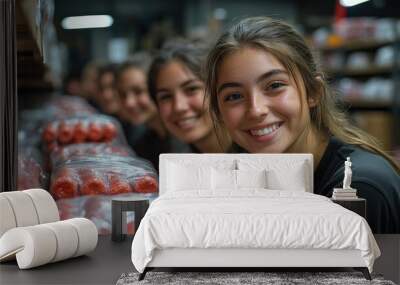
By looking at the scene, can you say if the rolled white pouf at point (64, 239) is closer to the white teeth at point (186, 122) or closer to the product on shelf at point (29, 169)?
the product on shelf at point (29, 169)

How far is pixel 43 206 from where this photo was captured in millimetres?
5582

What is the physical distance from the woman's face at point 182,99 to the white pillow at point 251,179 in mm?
889

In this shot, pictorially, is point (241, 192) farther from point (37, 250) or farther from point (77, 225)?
point (37, 250)

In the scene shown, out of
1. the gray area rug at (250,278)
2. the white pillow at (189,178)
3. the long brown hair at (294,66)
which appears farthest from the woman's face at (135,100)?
the gray area rug at (250,278)

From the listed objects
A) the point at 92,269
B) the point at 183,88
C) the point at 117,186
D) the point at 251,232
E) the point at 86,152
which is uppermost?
the point at 183,88


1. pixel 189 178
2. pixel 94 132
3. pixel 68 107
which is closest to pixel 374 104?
pixel 189 178

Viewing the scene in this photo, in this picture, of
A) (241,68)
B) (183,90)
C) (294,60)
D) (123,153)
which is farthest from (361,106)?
(123,153)

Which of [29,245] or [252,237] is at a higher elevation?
[252,237]

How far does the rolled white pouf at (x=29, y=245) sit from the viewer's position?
4.94 meters

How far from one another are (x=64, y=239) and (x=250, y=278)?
57.0 inches

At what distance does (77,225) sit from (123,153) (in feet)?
5.64

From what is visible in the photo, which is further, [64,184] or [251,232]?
[64,184]

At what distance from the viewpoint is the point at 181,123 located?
6.97 m

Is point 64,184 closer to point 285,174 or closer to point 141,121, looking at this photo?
point 141,121
